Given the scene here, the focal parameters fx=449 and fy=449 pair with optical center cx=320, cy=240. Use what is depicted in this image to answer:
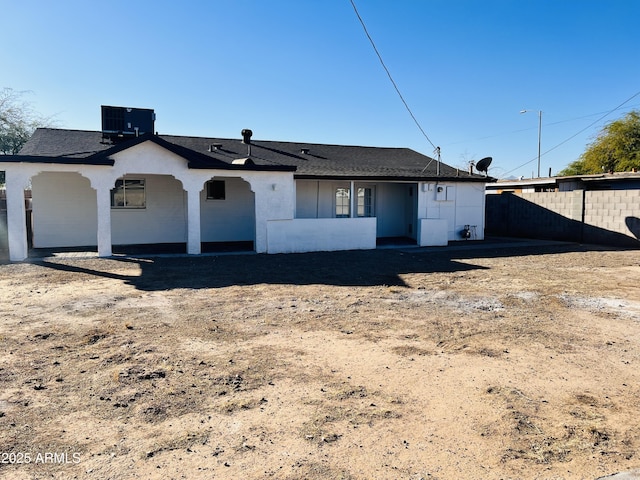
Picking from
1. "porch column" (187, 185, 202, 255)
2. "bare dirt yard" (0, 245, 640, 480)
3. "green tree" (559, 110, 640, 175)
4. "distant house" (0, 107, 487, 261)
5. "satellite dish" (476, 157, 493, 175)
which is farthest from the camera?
"green tree" (559, 110, 640, 175)

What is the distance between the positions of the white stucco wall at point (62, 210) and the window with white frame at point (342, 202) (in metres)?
8.72

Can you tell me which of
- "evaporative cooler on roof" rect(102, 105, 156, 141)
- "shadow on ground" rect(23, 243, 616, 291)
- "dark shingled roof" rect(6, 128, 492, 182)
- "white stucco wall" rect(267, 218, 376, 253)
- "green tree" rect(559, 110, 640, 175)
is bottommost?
"shadow on ground" rect(23, 243, 616, 291)

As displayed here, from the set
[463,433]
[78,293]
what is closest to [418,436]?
[463,433]

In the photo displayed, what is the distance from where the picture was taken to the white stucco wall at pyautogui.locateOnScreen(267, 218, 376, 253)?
46.3 ft

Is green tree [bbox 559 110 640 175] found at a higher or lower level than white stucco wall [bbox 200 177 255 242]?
higher

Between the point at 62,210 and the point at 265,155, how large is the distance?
7110 mm

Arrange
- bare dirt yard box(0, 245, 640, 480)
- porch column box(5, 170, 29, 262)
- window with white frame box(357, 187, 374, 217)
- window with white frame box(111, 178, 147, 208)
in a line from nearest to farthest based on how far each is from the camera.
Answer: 1. bare dirt yard box(0, 245, 640, 480)
2. porch column box(5, 170, 29, 262)
3. window with white frame box(111, 178, 147, 208)
4. window with white frame box(357, 187, 374, 217)

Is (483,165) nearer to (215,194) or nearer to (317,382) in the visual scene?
(215,194)

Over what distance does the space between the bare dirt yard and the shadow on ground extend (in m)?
0.87

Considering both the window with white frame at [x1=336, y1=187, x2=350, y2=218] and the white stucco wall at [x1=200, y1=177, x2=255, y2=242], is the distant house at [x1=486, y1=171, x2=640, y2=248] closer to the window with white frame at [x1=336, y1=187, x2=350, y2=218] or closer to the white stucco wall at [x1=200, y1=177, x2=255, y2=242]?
the window with white frame at [x1=336, y1=187, x2=350, y2=218]

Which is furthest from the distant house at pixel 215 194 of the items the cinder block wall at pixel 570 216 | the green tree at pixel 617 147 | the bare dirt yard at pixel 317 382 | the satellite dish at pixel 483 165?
the green tree at pixel 617 147

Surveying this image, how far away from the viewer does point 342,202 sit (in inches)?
706

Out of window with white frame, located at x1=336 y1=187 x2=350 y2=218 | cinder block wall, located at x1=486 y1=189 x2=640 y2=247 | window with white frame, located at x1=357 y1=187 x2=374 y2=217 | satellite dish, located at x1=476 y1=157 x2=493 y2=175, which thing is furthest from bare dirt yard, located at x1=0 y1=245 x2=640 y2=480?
satellite dish, located at x1=476 y1=157 x2=493 y2=175

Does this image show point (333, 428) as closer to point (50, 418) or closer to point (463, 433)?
point (463, 433)
